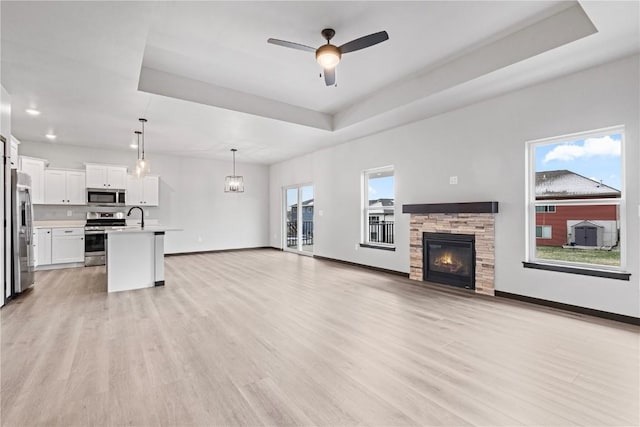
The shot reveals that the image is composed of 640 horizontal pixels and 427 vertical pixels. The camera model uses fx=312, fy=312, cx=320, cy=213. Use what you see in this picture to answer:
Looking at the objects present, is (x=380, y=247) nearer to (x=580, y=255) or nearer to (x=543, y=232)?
(x=543, y=232)

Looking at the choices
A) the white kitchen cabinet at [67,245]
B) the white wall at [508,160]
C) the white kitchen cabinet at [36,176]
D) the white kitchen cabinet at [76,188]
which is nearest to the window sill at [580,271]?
the white wall at [508,160]

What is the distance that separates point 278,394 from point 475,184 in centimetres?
405

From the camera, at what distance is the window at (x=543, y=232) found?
4.10m

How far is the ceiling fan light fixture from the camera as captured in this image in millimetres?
2988

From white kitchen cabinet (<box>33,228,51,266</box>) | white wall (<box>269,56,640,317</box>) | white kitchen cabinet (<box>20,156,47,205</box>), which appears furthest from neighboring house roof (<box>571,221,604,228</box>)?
white kitchen cabinet (<box>20,156,47,205</box>)

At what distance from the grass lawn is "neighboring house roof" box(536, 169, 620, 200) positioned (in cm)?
66

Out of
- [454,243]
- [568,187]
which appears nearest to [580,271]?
[568,187]

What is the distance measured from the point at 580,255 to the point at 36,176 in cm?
971

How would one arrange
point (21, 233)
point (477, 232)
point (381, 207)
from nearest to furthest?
1. point (21, 233)
2. point (477, 232)
3. point (381, 207)

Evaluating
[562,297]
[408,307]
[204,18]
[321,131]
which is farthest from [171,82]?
[562,297]

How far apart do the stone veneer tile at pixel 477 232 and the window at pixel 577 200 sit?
1.61ft

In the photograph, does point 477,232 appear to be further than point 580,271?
Yes

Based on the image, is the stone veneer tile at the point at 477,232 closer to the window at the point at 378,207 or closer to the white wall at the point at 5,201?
the window at the point at 378,207

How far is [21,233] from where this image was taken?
14.5ft
